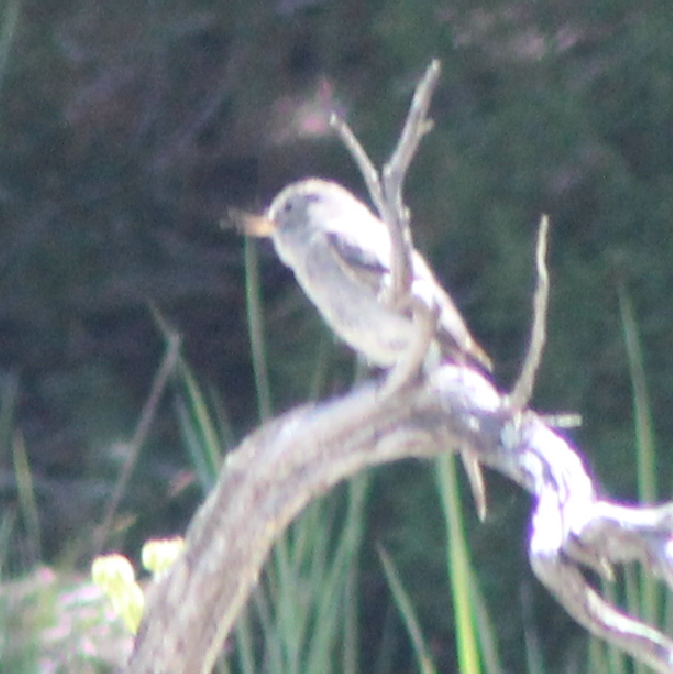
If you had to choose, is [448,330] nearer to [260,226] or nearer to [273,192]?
[260,226]

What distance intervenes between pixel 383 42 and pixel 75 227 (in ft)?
2.46

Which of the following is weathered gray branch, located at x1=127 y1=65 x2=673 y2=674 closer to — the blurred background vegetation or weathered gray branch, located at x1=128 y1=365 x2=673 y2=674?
weathered gray branch, located at x1=128 y1=365 x2=673 y2=674

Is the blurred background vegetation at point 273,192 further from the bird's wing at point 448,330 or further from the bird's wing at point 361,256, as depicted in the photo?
→ the bird's wing at point 448,330

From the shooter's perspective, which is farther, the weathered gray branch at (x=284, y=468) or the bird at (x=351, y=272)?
the bird at (x=351, y=272)

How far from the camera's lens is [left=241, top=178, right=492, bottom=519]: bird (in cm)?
186

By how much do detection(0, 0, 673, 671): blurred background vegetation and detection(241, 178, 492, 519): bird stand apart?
60 centimetres

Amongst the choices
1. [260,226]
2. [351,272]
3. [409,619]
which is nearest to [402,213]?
[409,619]

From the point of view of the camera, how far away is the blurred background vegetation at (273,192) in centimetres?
283

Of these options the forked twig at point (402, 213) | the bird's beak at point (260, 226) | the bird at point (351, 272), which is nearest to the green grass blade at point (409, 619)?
the bird at point (351, 272)

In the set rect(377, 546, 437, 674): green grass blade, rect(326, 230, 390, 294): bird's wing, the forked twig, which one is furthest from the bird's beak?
the forked twig

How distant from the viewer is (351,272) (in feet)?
6.82

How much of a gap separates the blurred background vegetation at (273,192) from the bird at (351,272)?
604 millimetres

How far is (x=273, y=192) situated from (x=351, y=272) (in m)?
0.99

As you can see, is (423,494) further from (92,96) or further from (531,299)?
(92,96)
